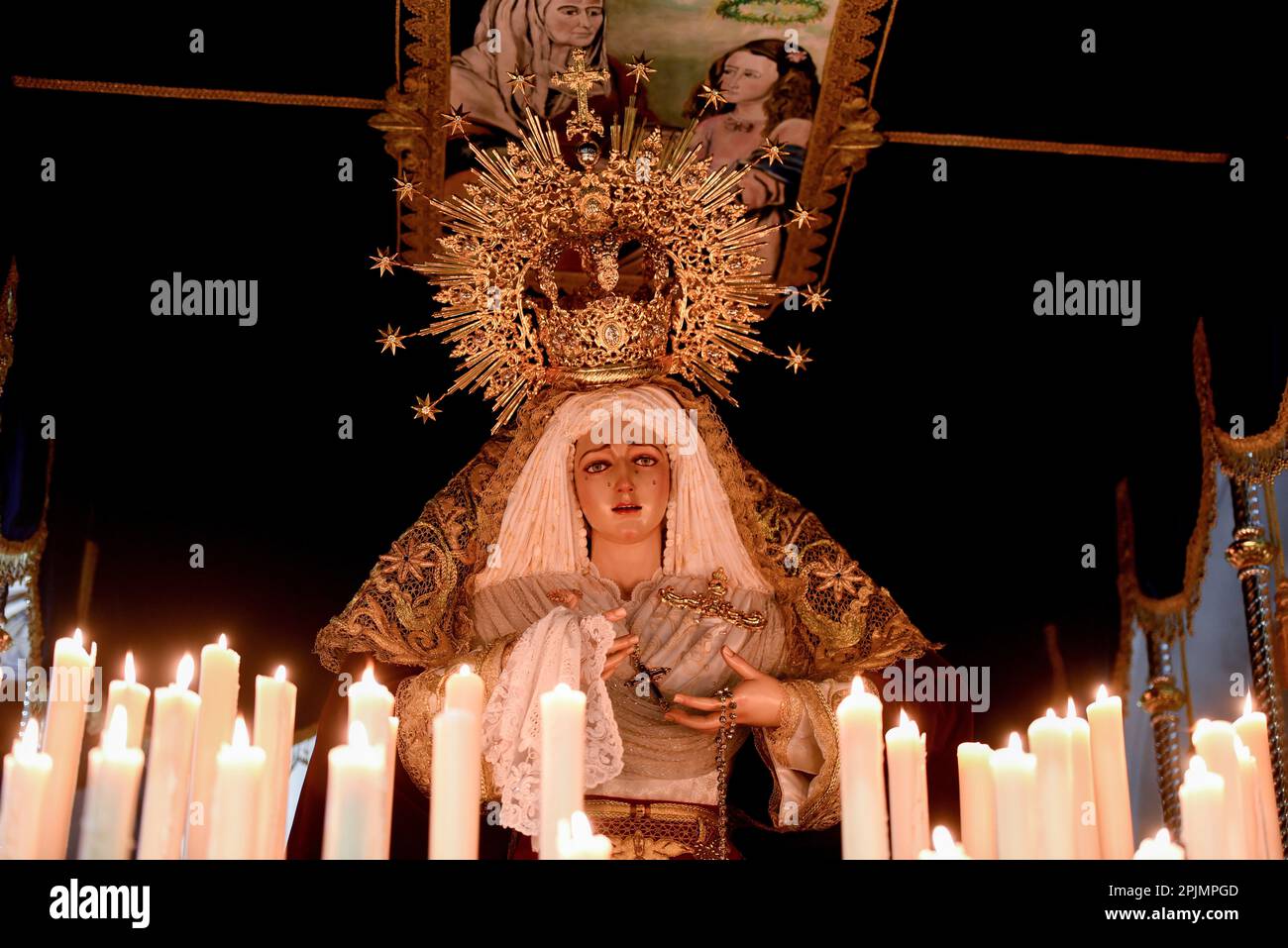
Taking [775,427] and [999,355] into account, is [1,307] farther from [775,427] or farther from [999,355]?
[999,355]

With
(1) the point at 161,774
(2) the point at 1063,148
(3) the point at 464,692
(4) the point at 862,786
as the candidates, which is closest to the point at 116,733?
(1) the point at 161,774

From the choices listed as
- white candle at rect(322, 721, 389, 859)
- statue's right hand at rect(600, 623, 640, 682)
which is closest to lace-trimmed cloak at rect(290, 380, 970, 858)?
statue's right hand at rect(600, 623, 640, 682)

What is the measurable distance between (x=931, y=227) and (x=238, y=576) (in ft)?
7.44

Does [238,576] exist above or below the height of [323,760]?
above

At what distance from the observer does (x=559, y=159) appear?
14.3 feet

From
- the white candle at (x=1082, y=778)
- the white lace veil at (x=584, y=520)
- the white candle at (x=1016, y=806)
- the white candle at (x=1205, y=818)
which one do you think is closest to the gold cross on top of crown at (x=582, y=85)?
the white lace veil at (x=584, y=520)

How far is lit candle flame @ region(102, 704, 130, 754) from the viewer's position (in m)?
2.31

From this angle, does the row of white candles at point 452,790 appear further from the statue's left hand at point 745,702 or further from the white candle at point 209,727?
the statue's left hand at point 745,702

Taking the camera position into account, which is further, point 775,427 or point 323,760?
point 775,427

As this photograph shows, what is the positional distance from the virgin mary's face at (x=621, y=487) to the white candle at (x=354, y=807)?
7.15ft

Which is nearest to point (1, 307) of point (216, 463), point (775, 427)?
point (216, 463)

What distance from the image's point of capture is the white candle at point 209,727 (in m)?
2.61
